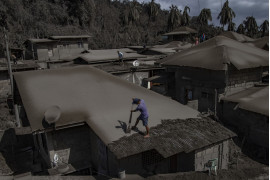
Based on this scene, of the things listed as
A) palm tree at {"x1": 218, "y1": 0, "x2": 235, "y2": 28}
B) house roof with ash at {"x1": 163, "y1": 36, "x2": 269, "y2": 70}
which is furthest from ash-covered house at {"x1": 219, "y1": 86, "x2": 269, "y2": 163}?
palm tree at {"x1": 218, "y1": 0, "x2": 235, "y2": 28}

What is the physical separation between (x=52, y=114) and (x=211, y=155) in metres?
6.70

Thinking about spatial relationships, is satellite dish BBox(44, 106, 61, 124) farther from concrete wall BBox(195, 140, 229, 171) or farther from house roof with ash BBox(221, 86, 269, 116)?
house roof with ash BBox(221, 86, 269, 116)

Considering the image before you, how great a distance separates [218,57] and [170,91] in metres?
5.64

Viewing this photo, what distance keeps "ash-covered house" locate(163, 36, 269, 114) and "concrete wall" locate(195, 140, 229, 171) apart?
5700 mm

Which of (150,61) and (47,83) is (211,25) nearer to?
(150,61)

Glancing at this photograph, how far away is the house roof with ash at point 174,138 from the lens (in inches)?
312

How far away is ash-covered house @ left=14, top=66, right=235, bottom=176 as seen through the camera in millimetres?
8531

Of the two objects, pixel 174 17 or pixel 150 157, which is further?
pixel 174 17

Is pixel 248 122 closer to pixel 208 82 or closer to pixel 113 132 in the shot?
pixel 208 82

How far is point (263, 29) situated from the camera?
72.4m

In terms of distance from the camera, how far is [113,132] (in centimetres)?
866

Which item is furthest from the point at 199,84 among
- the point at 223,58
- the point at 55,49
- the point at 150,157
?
the point at 55,49

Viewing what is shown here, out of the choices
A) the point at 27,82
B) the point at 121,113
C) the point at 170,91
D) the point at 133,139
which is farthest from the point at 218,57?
the point at 27,82

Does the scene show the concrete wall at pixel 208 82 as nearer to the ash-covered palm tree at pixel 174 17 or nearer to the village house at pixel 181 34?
the village house at pixel 181 34
